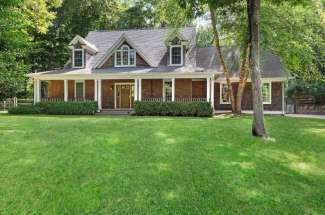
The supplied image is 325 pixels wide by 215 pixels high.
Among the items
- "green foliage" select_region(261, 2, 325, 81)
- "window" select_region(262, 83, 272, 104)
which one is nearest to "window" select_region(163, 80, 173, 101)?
"window" select_region(262, 83, 272, 104)

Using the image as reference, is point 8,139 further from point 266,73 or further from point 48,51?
point 48,51

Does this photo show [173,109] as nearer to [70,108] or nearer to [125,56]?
[125,56]

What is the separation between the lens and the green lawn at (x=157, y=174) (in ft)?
22.8

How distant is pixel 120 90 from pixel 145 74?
Result: 14.3 ft

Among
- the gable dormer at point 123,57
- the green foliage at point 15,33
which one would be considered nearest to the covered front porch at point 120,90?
the gable dormer at point 123,57

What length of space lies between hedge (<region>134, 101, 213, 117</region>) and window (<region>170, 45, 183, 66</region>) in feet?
13.8

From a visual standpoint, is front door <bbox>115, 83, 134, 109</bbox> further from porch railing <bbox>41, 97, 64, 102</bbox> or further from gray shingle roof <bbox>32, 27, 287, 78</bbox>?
porch railing <bbox>41, 97, 64, 102</bbox>

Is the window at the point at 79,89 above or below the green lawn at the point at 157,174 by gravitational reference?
above

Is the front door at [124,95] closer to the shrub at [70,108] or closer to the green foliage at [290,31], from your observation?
the shrub at [70,108]

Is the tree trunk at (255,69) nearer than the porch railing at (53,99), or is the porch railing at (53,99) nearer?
the tree trunk at (255,69)

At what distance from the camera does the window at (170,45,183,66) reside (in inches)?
1043

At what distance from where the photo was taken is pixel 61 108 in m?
25.3

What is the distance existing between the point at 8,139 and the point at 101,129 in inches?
125

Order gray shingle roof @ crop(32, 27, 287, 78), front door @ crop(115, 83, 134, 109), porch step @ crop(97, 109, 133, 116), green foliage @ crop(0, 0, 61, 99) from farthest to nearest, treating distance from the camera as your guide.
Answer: front door @ crop(115, 83, 134, 109) < gray shingle roof @ crop(32, 27, 287, 78) < porch step @ crop(97, 109, 133, 116) < green foliage @ crop(0, 0, 61, 99)
